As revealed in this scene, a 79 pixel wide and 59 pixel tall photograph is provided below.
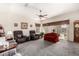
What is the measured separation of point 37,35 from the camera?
2549mm

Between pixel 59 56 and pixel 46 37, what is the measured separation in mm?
589

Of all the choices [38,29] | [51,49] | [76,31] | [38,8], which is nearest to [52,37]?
[51,49]

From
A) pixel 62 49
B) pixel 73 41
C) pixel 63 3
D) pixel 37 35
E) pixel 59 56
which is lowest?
pixel 59 56

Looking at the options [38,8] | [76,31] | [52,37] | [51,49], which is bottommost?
[51,49]

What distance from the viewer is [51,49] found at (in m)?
2.43

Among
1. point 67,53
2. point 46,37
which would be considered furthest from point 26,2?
point 67,53

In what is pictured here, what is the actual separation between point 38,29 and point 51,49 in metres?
0.62

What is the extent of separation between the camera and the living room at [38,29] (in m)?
2.38

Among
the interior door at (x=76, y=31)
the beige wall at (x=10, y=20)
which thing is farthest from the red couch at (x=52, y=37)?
the beige wall at (x=10, y=20)

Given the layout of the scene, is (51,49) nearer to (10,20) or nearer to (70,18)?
(70,18)

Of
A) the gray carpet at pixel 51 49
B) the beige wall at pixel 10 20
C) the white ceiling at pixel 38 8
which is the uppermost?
the white ceiling at pixel 38 8

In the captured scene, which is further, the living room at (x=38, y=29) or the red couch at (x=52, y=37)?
the red couch at (x=52, y=37)

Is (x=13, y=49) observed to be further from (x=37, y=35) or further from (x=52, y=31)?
(x=52, y=31)

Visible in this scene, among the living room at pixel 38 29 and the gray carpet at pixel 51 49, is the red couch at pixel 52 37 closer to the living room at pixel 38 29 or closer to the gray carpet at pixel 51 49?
the living room at pixel 38 29
